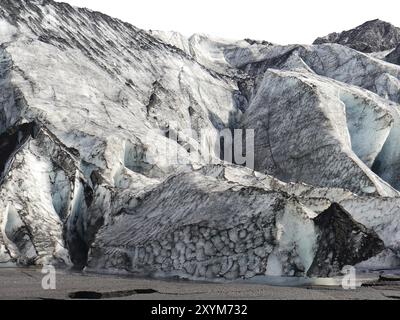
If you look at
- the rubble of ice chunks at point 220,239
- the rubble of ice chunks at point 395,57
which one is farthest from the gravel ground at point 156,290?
the rubble of ice chunks at point 395,57

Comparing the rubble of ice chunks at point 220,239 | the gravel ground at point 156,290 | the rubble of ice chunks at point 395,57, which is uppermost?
the rubble of ice chunks at point 395,57

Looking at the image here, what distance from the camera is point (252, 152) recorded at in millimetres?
20156

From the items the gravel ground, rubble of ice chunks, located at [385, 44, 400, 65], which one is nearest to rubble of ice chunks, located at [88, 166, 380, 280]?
the gravel ground

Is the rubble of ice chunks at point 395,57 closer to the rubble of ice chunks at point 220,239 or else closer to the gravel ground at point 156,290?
the rubble of ice chunks at point 220,239

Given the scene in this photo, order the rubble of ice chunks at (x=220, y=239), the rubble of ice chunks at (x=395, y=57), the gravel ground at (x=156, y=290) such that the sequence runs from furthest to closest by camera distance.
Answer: the rubble of ice chunks at (x=395, y=57) → the rubble of ice chunks at (x=220, y=239) → the gravel ground at (x=156, y=290)

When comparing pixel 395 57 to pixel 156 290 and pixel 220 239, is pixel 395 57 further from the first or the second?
pixel 156 290

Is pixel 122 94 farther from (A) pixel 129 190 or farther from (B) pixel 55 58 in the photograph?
(A) pixel 129 190

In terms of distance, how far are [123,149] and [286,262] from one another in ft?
22.0

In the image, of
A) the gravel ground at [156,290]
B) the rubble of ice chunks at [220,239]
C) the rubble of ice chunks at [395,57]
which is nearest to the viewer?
the gravel ground at [156,290]

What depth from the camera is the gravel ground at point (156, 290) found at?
21.7 ft

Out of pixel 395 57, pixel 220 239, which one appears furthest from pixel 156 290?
pixel 395 57

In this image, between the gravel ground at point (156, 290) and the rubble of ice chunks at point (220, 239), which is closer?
the gravel ground at point (156, 290)

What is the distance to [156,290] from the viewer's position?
729 centimetres

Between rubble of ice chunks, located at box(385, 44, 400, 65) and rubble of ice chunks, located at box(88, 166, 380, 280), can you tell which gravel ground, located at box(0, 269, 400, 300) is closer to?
rubble of ice chunks, located at box(88, 166, 380, 280)
